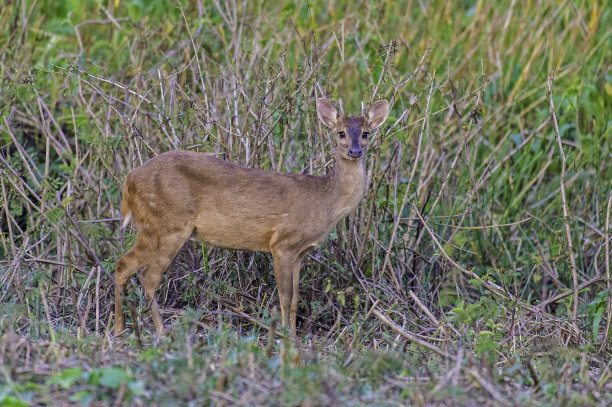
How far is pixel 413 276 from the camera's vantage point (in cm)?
669

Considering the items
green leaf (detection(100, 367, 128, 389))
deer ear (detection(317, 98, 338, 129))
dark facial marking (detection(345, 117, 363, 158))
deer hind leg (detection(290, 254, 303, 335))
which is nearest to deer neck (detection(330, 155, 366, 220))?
dark facial marking (detection(345, 117, 363, 158))

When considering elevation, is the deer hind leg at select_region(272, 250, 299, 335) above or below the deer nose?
below

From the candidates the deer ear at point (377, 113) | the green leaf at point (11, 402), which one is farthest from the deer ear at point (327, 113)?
the green leaf at point (11, 402)

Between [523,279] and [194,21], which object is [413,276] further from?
[194,21]

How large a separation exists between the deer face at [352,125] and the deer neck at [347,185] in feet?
0.22

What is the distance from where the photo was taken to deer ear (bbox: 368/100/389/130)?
242 inches

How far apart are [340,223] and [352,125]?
0.80 metres

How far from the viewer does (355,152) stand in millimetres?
5883

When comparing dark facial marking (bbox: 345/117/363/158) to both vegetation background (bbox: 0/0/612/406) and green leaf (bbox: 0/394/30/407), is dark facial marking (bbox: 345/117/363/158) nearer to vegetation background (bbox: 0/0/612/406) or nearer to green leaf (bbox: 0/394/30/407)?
vegetation background (bbox: 0/0/612/406)

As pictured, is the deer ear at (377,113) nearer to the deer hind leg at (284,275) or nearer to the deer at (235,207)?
the deer at (235,207)

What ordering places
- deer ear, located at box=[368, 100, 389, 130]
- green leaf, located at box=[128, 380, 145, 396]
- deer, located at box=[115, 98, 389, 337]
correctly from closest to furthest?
green leaf, located at box=[128, 380, 145, 396]
deer, located at box=[115, 98, 389, 337]
deer ear, located at box=[368, 100, 389, 130]

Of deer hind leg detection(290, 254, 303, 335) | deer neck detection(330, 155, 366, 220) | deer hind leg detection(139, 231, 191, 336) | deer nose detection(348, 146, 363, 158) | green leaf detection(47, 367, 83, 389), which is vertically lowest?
deer hind leg detection(290, 254, 303, 335)

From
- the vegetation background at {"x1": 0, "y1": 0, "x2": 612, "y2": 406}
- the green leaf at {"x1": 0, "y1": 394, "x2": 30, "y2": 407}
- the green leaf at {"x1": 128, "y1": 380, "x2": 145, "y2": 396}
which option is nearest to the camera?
the green leaf at {"x1": 0, "y1": 394, "x2": 30, "y2": 407}

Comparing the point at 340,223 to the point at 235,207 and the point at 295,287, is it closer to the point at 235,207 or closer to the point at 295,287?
the point at 295,287
